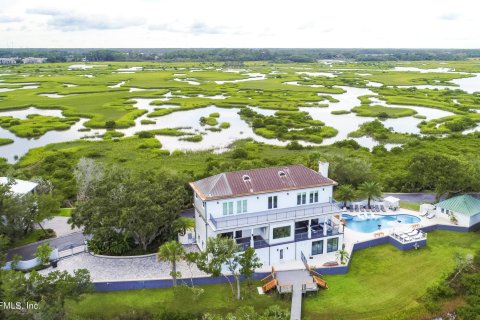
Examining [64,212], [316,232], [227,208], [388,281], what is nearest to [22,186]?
[64,212]

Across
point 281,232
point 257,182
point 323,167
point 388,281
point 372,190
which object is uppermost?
point 323,167

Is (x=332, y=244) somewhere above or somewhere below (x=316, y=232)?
below

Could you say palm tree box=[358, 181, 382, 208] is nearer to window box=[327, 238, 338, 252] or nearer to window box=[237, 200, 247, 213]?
window box=[327, 238, 338, 252]

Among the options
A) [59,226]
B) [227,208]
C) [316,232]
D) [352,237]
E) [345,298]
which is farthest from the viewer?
[59,226]

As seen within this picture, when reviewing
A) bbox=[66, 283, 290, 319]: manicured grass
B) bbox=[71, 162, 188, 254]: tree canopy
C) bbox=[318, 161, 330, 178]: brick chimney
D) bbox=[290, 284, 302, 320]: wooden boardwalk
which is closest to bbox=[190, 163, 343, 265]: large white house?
bbox=[318, 161, 330, 178]: brick chimney

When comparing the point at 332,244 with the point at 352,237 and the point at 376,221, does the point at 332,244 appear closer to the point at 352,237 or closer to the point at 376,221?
the point at 352,237

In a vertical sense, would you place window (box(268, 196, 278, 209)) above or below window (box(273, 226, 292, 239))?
above

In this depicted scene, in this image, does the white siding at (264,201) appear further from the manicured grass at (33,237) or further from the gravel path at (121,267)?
the manicured grass at (33,237)
